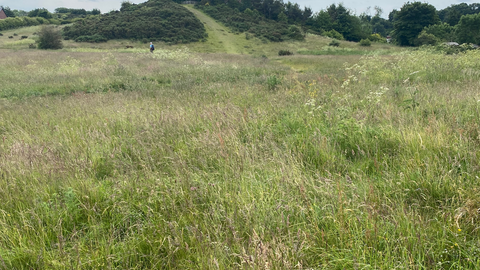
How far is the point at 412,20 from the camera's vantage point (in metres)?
53.7

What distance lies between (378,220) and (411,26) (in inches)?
2650

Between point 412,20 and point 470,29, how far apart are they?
44.4 feet

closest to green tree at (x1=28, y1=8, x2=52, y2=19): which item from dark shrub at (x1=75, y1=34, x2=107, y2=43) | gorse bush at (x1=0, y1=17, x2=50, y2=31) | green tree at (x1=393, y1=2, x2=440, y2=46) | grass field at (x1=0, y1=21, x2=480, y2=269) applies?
gorse bush at (x1=0, y1=17, x2=50, y2=31)

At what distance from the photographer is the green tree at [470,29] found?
41.4 metres

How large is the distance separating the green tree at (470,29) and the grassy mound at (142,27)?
153 feet

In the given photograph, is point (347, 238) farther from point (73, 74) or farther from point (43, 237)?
point (73, 74)

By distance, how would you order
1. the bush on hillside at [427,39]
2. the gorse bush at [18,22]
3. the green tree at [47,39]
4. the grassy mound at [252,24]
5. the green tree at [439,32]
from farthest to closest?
the gorse bush at [18,22], the green tree at [439,32], the grassy mound at [252,24], the bush on hillside at [427,39], the green tree at [47,39]

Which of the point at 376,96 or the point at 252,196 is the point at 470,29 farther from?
the point at 252,196

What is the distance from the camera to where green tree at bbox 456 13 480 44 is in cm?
4144

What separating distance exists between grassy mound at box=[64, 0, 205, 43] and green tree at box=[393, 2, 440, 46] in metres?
44.0

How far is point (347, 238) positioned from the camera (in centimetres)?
184

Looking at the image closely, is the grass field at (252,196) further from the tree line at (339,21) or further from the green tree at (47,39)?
the tree line at (339,21)

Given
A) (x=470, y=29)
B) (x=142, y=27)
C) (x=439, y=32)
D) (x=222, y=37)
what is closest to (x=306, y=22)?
(x=439, y=32)

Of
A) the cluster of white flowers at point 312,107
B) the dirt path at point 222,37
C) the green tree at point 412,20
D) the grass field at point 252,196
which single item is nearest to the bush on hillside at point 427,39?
the green tree at point 412,20
